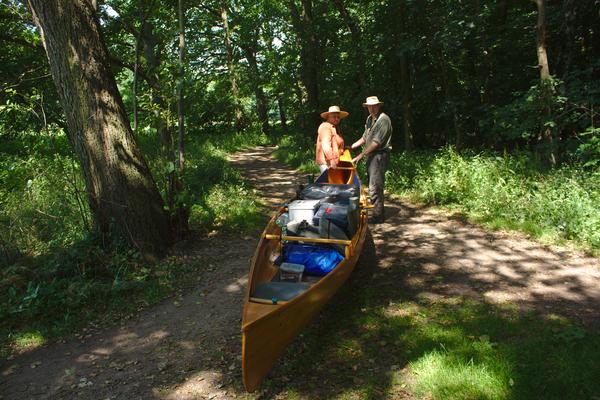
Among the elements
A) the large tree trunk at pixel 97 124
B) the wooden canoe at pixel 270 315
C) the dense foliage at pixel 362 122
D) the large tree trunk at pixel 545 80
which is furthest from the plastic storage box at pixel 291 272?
the large tree trunk at pixel 545 80

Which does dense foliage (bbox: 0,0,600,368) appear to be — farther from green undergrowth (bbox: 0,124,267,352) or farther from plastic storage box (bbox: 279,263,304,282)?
plastic storage box (bbox: 279,263,304,282)

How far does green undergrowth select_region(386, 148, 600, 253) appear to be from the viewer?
6.08m

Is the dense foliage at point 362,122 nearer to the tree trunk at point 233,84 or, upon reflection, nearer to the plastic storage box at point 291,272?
the plastic storage box at point 291,272

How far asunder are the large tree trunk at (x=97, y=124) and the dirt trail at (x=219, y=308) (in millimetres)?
973

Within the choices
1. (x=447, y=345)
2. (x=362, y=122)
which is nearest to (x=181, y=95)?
(x=447, y=345)

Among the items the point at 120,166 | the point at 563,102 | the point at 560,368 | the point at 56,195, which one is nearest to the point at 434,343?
the point at 560,368

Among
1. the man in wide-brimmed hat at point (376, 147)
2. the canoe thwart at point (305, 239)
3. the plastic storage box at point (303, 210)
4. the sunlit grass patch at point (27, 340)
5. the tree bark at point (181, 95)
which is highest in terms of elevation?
the tree bark at point (181, 95)

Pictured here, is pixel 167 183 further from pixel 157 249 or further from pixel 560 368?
pixel 560 368

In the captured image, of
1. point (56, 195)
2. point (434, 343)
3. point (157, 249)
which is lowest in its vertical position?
point (434, 343)

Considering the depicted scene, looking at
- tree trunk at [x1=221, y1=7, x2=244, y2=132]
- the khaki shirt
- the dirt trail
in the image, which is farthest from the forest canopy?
the khaki shirt

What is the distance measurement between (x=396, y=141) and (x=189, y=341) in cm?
1286

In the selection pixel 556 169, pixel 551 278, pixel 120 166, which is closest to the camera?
pixel 551 278

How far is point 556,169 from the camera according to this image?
7.67m

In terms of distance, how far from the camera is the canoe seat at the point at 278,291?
3.68 metres
